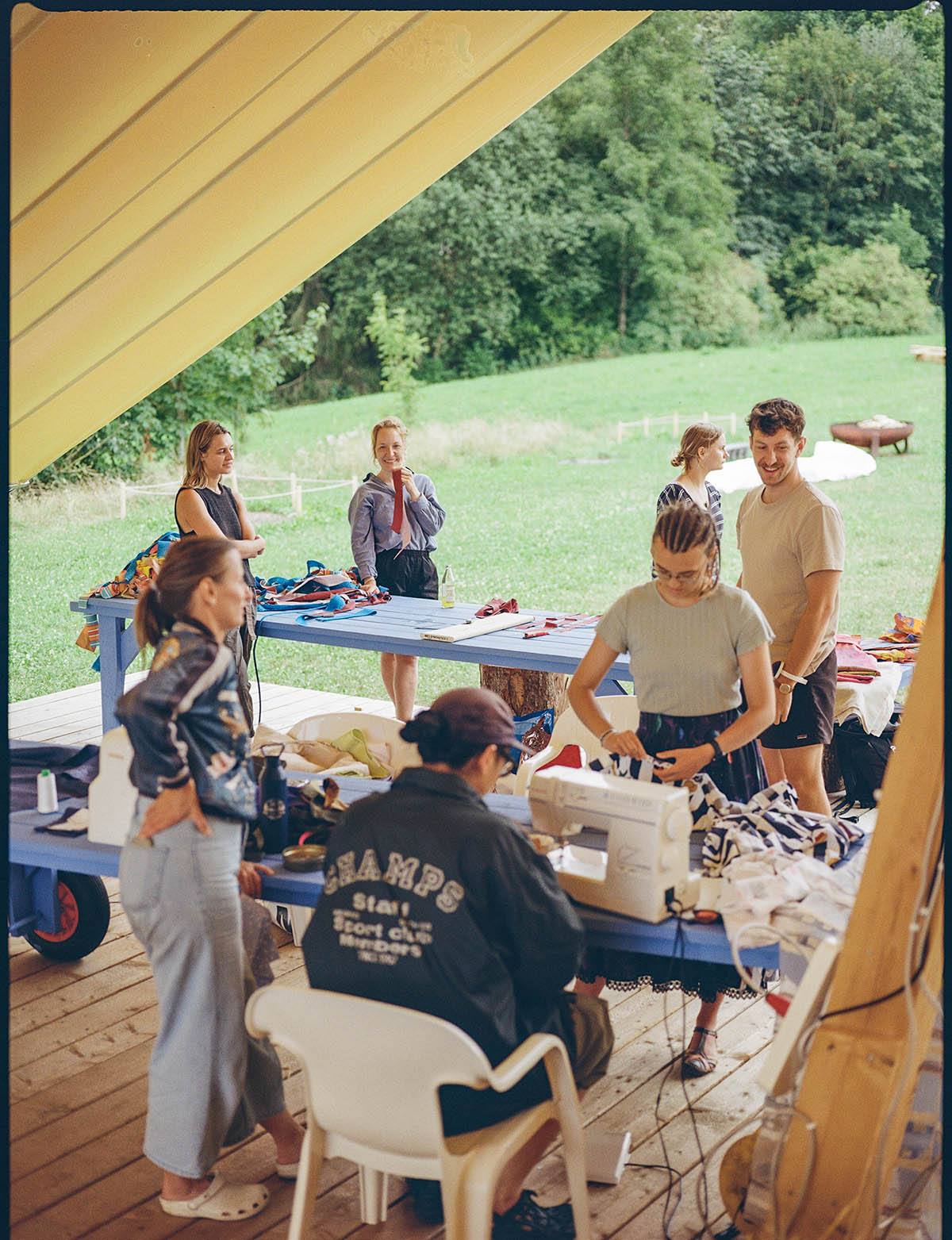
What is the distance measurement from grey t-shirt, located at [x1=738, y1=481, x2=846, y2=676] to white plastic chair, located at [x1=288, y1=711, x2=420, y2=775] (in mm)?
1196

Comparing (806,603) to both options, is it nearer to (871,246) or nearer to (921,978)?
(921,978)

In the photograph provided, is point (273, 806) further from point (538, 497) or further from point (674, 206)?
point (674, 206)

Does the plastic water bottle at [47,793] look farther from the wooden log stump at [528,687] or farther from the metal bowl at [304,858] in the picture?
the wooden log stump at [528,687]

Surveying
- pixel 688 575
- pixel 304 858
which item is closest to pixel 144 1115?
pixel 304 858

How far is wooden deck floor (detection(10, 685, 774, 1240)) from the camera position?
2910 millimetres

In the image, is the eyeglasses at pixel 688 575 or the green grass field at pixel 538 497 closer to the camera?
the eyeglasses at pixel 688 575

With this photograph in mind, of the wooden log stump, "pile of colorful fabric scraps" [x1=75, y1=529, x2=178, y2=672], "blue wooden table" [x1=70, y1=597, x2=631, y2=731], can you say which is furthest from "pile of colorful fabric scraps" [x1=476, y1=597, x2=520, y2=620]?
"pile of colorful fabric scraps" [x1=75, y1=529, x2=178, y2=672]

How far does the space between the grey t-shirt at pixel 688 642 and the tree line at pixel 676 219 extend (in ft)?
48.8

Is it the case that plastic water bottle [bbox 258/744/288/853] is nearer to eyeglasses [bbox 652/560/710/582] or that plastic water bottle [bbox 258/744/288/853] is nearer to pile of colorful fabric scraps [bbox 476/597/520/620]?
eyeglasses [bbox 652/560/710/582]

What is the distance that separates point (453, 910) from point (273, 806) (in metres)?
A: 0.85

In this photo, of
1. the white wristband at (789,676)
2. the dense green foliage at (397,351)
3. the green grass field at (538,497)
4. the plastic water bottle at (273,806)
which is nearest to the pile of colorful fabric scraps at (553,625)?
the white wristband at (789,676)

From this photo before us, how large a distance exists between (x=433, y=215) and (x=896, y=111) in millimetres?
6642

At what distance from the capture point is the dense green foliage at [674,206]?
60.1 ft

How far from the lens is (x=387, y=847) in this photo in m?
2.46
